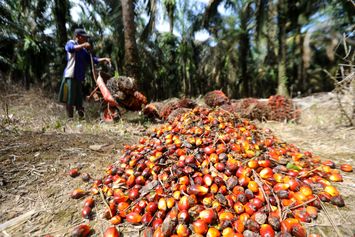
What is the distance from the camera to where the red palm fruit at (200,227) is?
3.55 ft

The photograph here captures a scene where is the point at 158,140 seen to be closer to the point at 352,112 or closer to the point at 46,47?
the point at 352,112

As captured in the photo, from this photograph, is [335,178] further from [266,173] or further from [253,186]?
[253,186]

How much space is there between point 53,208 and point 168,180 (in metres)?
0.68

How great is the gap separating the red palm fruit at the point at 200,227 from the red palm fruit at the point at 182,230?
0.12 ft

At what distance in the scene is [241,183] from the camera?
128cm

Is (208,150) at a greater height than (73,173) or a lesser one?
greater

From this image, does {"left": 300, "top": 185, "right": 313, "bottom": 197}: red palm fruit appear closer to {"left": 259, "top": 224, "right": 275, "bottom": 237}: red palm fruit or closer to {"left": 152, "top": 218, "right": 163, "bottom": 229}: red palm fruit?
{"left": 259, "top": 224, "right": 275, "bottom": 237}: red palm fruit

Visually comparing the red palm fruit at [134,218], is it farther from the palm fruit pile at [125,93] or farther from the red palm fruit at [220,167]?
the palm fruit pile at [125,93]

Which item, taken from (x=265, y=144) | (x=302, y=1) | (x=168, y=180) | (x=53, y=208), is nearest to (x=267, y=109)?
(x=265, y=144)

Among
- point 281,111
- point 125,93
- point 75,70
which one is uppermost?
point 75,70

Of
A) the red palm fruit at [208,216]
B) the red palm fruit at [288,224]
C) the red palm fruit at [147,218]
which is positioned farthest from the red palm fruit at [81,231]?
the red palm fruit at [288,224]

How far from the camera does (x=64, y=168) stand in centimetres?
178

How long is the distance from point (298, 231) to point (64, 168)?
1530 millimetres

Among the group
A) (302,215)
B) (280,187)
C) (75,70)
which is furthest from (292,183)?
(75,70)
